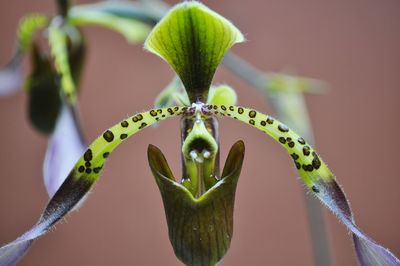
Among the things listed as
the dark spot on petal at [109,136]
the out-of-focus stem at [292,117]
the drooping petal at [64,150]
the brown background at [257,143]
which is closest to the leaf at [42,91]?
the drooping petal at [64,150]

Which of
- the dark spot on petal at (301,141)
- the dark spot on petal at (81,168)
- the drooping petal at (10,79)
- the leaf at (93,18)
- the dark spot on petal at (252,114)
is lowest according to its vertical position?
the dark spot on petal at (81,168)

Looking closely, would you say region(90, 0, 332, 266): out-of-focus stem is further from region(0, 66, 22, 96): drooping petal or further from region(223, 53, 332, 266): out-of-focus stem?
region(0, 66, 22, 96): drooping petal

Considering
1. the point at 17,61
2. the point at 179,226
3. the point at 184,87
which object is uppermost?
the point at 17,61

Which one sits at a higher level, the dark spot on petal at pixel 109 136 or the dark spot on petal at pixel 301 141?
the dark spot on petal at pixel 301 141

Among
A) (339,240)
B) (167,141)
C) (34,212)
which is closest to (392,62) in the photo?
(339,240)

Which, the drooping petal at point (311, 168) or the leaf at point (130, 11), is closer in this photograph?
the drooping petal at point (311, 168)

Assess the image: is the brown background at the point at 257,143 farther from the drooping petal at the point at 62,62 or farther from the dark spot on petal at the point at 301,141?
the dark spot on petal at the point at 301,141

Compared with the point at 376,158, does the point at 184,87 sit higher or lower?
lower

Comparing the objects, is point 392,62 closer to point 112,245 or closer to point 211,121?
point 112,245
